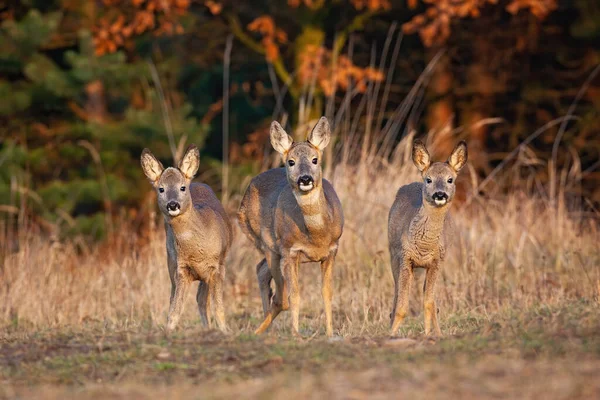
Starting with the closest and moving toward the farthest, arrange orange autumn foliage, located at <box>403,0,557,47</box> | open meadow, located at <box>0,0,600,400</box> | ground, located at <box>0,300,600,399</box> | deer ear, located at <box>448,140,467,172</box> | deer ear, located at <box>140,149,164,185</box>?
1. ground, located at <box>0,300,600,399</box>
2. open meadow, located at <box>0,0,600,400</box>
3. deer ear, located at <box>448,140,467,172</box>
4. deer ear, located at <box>140,149,164,185</box>
5. orange autumn foliage, located at <box>403,0,557,47</box>

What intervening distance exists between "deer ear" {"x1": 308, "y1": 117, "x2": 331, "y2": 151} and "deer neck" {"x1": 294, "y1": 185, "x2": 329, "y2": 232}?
0.45 m

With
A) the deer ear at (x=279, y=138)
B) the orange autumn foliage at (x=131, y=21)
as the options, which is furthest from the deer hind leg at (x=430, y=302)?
the orange autumn foliage at (x=131, y=21)

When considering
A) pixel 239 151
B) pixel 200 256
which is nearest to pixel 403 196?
pixel 200 256

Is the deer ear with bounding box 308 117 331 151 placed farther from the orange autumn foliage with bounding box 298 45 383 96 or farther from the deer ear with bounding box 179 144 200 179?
the orange autumn foliage with bounding box 298 45 383 96

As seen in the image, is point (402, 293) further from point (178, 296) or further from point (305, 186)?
point (178, 296)

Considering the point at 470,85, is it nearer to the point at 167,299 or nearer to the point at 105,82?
the point at 105,82

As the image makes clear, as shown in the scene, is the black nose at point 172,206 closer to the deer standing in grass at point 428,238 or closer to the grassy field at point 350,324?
the grassy field at point 350,324

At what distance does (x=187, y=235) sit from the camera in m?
8.88

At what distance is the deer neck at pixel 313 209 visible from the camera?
342 inches

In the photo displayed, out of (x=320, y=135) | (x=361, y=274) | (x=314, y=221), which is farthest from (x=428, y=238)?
(x=361, y=274)

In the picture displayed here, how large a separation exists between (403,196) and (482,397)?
161 inches

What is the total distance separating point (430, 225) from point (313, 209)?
0.89 m

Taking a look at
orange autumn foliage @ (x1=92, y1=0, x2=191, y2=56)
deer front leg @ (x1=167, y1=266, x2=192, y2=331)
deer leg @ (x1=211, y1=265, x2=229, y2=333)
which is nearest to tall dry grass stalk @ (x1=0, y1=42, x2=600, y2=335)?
deer leg @ (x1=211, y1=265, x2=229, y2=333)

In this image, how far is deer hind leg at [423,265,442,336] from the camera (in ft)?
27.1
